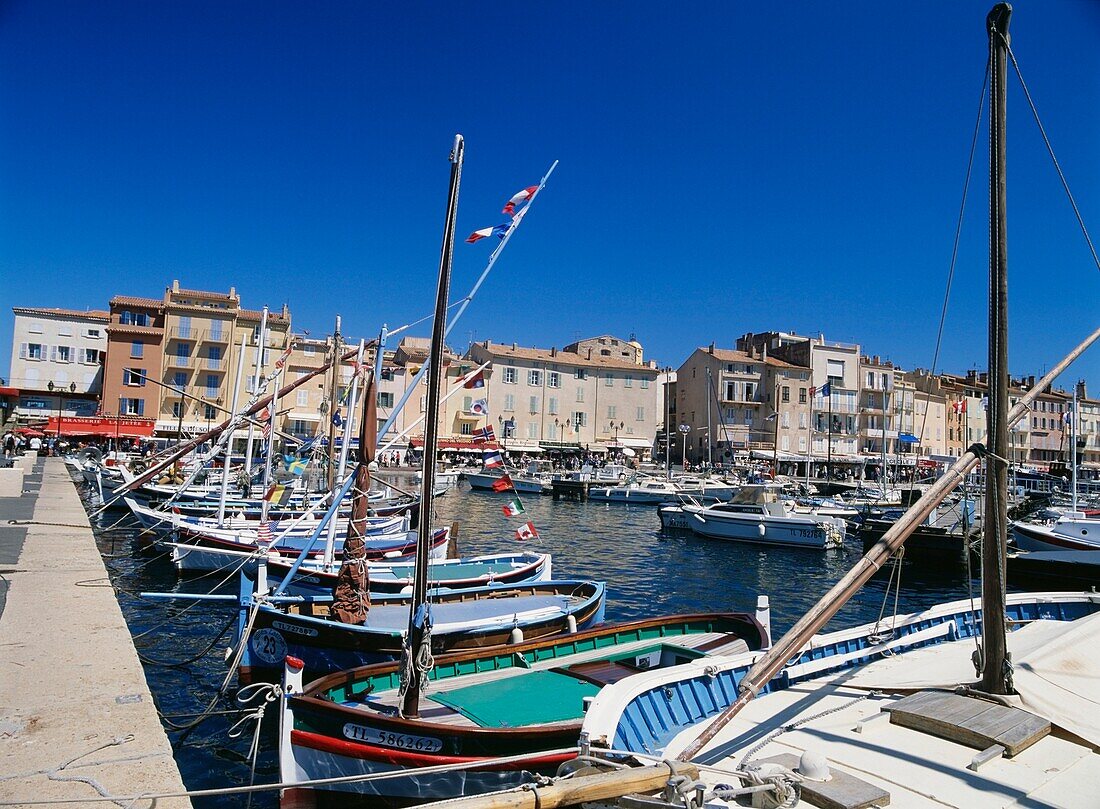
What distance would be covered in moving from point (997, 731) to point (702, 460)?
84.5 m

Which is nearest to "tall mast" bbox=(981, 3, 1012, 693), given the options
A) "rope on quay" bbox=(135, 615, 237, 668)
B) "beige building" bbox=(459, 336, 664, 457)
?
"rope on quay" bbox=(135, 615, 237, 668)

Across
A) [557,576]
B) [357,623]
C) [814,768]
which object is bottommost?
[557,576]

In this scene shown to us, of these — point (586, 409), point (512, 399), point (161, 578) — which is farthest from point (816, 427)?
point (161, 578)

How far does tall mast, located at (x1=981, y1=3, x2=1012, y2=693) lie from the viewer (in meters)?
6.74

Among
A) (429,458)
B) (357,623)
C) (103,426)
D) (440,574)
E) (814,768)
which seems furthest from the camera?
(103,426)

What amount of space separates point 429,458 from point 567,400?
78.1m

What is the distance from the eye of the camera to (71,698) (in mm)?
8195

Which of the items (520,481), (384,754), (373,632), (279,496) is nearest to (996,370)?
(384,754)

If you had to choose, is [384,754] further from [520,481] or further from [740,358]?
[740,358]

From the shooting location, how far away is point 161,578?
24.1 metres

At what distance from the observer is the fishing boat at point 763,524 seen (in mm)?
36656

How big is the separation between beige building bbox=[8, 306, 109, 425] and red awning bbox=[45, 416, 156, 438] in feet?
18.4

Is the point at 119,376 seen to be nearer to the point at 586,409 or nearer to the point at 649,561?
the point at 586,409

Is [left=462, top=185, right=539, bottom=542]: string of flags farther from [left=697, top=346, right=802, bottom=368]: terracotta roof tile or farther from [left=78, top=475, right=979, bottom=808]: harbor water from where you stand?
[left=697, top=346, right=802, bottom=368]: terracotta roof tile
